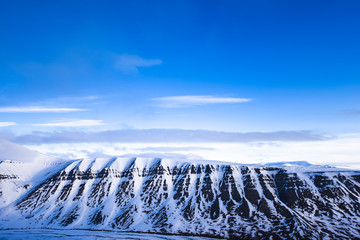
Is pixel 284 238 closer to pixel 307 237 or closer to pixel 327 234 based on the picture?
pixel 307 237

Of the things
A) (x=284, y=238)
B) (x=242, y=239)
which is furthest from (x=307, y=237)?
(x=242, y=239)

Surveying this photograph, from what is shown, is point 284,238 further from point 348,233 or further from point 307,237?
→ point 348,233

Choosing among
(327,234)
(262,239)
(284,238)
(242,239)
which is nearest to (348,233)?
(327,234)

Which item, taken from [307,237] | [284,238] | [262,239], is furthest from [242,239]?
[307,237]

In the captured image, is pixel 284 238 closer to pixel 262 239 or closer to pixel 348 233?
pixel 262 239

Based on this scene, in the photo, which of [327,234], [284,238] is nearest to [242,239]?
[284,238]

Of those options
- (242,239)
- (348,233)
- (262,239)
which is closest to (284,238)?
(262,239)
